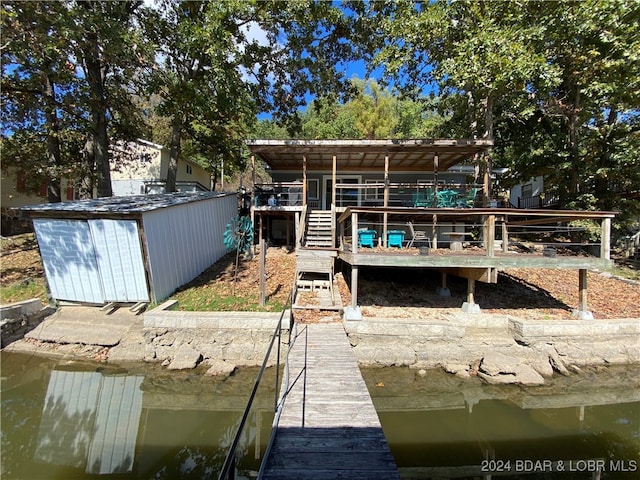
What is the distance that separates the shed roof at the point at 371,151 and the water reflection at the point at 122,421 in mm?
7749

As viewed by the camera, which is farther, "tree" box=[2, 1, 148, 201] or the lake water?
"tree" box=[2, 1, 148, 201]

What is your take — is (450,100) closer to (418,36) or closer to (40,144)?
(418,36)

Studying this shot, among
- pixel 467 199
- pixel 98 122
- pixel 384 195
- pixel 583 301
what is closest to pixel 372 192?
pixel 384 195

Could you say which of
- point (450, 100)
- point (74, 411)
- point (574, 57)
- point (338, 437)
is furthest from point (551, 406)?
point (450, 100)

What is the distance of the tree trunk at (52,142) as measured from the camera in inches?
439

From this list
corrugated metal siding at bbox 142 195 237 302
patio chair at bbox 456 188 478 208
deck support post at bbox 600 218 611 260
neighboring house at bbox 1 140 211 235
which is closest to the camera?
deck support post at bbox 600 218 611 260

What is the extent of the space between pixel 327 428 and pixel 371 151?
9637mm

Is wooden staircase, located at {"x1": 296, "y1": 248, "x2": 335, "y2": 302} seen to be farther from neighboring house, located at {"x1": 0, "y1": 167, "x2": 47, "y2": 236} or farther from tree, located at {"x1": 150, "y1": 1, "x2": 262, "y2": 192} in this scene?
neighboring house, located at {"x1": 0, "y1": 167, "x2": 47, "y2": 236}

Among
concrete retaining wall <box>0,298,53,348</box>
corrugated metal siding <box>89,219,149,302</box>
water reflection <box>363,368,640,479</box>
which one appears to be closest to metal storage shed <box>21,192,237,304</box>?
corrugated metal siding <box>89,219,149,302</box>

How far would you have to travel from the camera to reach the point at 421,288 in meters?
10.2

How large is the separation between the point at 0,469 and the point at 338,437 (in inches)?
179

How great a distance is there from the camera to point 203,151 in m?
17.0

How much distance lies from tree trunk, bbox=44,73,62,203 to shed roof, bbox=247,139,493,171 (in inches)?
289

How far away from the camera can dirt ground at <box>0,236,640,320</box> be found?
28.5 feet
